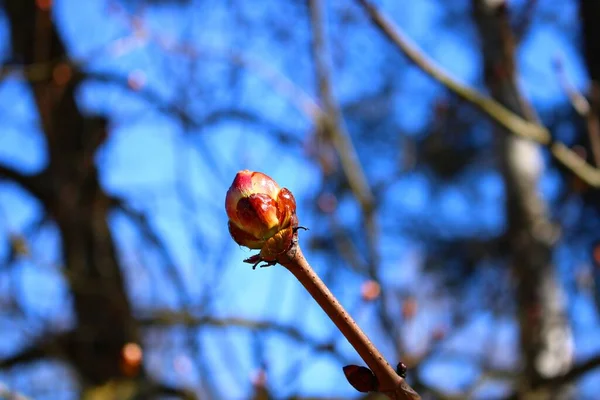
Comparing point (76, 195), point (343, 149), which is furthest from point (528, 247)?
point (76, 195)

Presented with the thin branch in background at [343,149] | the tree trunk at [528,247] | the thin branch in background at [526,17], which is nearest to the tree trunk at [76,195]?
the thin branch in background at [343,149]

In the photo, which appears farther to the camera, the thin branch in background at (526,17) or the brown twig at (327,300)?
the thin branch in background at (526,17)

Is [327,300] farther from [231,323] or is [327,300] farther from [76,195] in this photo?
[76,195]

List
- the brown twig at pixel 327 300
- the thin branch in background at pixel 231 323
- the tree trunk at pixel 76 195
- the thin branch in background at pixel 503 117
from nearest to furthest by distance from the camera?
the brown twig at pixel 327 300 → the thin branch in background at pixel 503 117 → the thin branch in background at pixel 231 323 → the tree trunk at pixel 76 195

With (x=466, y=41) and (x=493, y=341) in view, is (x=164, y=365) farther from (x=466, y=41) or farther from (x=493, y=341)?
(x=466, y=41)

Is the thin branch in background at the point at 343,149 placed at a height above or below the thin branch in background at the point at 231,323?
above

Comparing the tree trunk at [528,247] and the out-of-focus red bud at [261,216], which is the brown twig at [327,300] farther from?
the tree trunk at [528,247]
